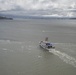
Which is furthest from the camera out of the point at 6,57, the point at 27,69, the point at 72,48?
the point at 72,48

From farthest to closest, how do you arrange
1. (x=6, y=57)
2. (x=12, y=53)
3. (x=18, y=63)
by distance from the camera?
(x=12, y=53) < (x=6, y=57) < (x=18, y=63)

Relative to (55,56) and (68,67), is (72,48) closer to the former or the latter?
(55,56)

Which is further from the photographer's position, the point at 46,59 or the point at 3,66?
the point at 46,59

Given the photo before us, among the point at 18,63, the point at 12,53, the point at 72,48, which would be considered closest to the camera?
the point at 18,63

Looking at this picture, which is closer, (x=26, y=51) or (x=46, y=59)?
(x=46, y=59)

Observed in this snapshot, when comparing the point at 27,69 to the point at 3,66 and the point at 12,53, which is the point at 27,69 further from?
the point at 12,53

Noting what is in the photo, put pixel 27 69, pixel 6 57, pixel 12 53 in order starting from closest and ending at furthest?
pixel 27 69 → pixel 6 57 → pixel 12 53

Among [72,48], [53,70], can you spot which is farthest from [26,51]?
[53,70]

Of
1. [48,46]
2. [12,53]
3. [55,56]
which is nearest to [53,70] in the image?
[55,56]
